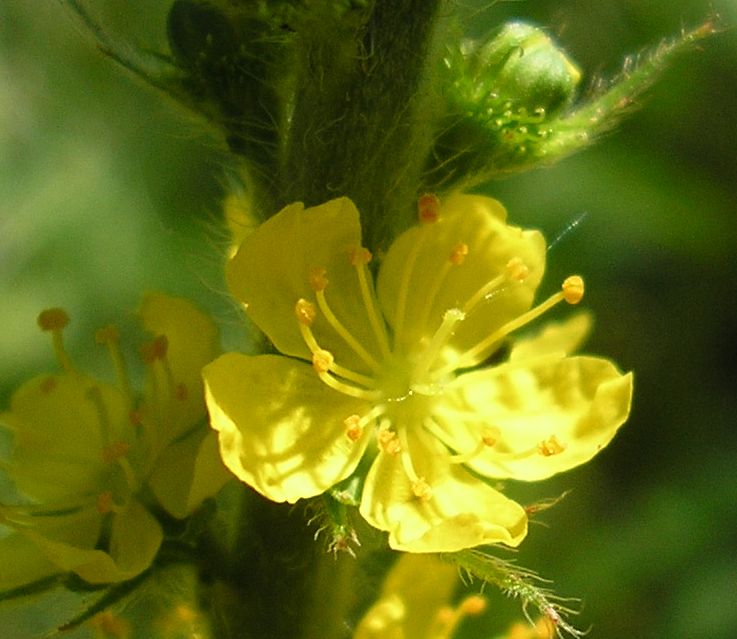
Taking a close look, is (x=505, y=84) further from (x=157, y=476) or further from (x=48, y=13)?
(x=48, y=13)

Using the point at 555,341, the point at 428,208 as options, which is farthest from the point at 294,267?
the point at 555,341

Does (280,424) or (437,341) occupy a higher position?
(280,424)

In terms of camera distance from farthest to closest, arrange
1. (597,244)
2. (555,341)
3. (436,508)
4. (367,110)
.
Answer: (597,244) < (555,341) < (436,508) < (367,110)

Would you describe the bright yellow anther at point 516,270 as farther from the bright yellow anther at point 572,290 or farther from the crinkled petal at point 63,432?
the crinkled petal at point 63,432

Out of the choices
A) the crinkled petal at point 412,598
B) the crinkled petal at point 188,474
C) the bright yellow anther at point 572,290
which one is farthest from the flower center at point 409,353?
the crinkled petal at point 412,598

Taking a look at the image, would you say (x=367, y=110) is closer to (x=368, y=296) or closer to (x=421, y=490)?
(x=368, y=296)

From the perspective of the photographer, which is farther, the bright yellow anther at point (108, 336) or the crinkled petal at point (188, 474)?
the bright yellow anther at point (108, 336)

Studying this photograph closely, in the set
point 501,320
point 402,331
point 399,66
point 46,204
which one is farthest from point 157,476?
point 46,204

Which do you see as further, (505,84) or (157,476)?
(157,476)
